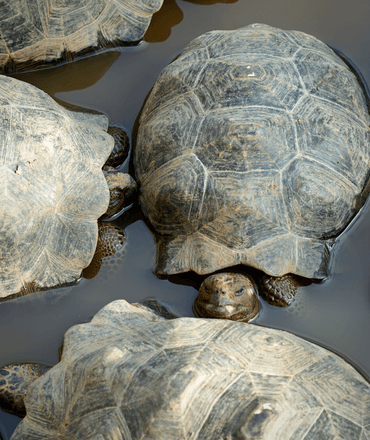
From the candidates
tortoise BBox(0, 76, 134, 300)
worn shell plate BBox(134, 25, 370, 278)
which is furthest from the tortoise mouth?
tortoise BBox(0, 76, 134, 300)

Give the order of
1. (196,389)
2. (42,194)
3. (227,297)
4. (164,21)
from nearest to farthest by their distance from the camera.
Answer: (196,389) < (227,297) < (42,194) < (164,21)

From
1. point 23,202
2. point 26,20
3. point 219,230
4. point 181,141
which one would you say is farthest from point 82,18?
point 219,230

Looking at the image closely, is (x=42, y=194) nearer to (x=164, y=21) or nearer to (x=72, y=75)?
(x=72, y=75)

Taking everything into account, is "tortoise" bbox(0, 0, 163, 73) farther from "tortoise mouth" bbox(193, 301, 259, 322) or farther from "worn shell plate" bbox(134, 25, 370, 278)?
"tortoise mouth" bbox(193, 301, 259, 322)

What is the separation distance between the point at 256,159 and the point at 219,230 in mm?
479

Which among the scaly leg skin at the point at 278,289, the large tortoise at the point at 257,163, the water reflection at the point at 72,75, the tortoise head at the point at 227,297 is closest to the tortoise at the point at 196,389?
the tortoise head at the point at 227,297

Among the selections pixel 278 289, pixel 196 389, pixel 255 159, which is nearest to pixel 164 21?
pixel 255 159

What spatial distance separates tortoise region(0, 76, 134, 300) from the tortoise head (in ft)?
2.60

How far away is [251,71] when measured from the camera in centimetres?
294

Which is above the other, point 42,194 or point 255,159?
point 255,159

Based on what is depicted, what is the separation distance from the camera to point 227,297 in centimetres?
267

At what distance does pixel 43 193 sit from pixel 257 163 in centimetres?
130

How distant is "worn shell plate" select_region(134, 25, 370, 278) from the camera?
9.02ft

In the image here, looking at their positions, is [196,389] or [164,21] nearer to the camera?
[196,389]
